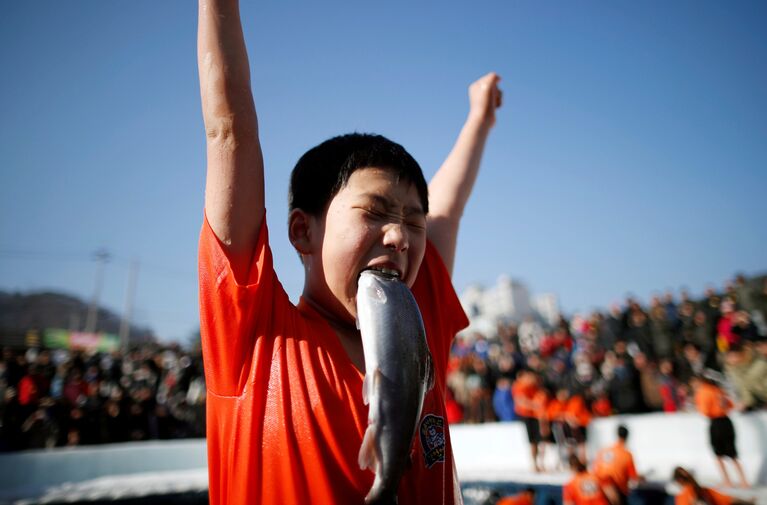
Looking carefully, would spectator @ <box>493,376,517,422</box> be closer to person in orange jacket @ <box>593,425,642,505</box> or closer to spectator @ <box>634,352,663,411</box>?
spectator @ <box>634,352,663,411</box>

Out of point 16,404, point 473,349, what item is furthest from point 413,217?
point 473,349

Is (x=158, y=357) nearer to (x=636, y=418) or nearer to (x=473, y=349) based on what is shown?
(x=473, y=349)

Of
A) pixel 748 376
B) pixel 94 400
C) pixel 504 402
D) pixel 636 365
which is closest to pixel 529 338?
pixel 504 402

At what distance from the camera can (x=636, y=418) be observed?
1109 cm

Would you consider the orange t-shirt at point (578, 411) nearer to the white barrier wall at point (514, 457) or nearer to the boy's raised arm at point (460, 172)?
the white barrier wall at point (514, 457)

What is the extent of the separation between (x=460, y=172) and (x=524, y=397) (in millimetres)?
11565

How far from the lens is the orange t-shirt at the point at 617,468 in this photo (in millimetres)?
8258

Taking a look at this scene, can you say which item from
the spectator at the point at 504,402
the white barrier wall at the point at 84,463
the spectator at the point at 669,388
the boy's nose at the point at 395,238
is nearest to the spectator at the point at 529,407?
the spectator at the point at 504,402

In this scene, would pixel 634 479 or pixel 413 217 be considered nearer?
pixel 413 217

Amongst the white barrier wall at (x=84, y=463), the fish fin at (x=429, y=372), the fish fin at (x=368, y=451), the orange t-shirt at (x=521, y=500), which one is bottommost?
the orange t-shirt at (x=521, y=500)

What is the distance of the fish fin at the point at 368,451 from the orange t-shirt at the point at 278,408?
16 centimetres

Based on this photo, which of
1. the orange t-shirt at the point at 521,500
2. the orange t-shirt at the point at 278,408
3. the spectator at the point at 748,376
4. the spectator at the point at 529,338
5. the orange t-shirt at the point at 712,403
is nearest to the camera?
the orange t-shirt at the point at 278,408

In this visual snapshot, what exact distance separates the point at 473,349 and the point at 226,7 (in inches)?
784

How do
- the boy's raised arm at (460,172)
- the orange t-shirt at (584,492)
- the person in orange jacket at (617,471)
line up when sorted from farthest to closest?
the person in orange jacket at (617,471)
the orange t-shirt at (584,492)
the boy's raised arm at (460,172)
